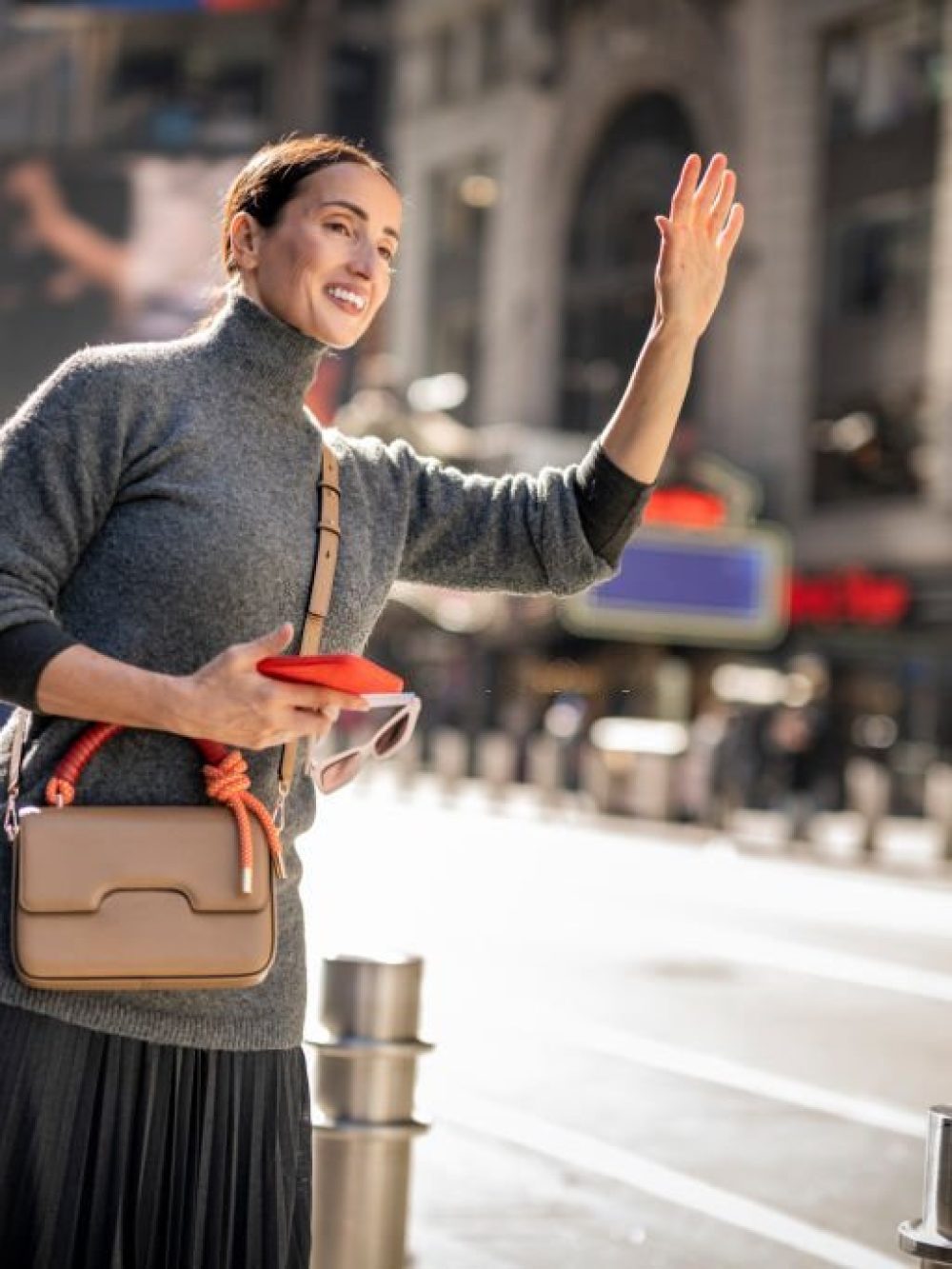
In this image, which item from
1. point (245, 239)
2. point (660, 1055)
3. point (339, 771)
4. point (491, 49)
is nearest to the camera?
point (339, 771)

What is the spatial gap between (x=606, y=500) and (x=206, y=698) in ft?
2.44

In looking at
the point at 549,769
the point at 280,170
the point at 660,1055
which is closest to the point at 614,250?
the point at 549,769

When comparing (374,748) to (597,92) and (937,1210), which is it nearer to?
(937,1210)

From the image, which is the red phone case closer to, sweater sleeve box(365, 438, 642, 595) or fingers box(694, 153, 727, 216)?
sweater sleeve box(365, 438, 642, 595)

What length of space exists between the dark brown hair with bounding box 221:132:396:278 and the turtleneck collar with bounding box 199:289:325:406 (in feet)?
0.35

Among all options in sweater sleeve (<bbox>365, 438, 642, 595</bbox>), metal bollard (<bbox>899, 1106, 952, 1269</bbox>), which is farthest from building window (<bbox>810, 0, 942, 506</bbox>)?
sweater sleeve (<bbox>365, 438, 642, 595</bbox>)

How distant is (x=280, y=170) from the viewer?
10.1 ft

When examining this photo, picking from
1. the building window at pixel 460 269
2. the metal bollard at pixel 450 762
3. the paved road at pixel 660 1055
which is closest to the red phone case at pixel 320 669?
the paved road at pixel 660 1055

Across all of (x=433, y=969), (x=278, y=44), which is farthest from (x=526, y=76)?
(x=433, y=969)

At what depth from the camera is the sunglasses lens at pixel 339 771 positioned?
299cm

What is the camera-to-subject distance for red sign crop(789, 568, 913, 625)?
36.2 metres

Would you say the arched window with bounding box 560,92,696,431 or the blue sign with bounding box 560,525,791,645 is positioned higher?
the arched window with bounding box 560,92,696,431

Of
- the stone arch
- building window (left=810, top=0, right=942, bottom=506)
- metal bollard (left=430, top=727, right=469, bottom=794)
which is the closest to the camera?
metal bollard (left=430, top=727, right=469, bottom=794)

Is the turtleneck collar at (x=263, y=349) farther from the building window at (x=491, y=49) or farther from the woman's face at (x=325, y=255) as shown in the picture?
the building window at (x=491, y=49)
